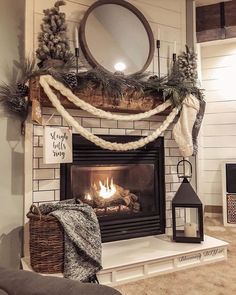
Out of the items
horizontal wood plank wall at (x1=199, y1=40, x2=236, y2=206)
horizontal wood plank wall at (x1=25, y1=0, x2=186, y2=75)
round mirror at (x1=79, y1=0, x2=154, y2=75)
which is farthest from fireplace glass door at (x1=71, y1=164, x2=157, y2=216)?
horizontal wood plank wall at (x1=199, y1=40, x2=236, y2=206)

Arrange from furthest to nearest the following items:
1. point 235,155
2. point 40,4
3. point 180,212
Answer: point 235,155 → point 180,212 → point 40,4

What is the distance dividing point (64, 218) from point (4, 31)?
1.47 m

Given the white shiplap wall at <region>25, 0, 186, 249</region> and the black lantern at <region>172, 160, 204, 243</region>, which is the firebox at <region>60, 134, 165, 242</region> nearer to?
the white shiplap wall at <region>25, 0, 186, 249</region>

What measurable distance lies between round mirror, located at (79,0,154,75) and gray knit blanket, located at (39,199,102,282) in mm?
1251

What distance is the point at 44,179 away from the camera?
7.89ft

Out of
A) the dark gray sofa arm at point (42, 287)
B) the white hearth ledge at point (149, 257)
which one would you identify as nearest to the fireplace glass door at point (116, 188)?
the white hearth ledge at point (149, 257)

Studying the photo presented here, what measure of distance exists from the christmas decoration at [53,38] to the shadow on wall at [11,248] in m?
1.29

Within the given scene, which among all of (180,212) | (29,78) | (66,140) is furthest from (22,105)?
(180,212)

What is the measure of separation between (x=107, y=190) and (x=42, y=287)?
1887mm

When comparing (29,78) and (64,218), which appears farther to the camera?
(29,78)

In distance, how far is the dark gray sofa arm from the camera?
908mm

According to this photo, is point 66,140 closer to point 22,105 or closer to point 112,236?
point 22,105

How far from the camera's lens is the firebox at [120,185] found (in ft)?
8.57

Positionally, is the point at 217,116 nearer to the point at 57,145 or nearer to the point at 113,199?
the point at 113,199
